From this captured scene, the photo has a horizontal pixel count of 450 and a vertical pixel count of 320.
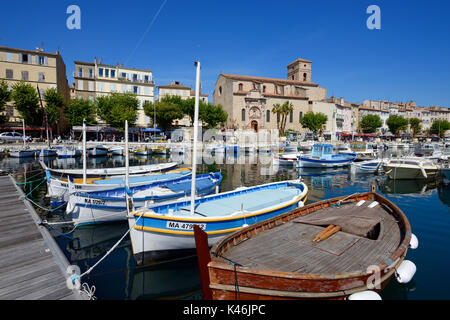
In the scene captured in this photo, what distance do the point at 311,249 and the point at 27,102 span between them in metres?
57.7

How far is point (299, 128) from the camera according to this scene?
8081 cm

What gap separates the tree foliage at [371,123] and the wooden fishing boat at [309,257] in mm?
93049

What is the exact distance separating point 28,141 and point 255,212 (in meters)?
54.9

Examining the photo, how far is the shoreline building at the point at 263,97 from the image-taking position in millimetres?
73125

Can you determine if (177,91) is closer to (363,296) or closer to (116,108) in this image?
(116,108)

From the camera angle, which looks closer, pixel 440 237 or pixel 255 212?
pixel 255 212

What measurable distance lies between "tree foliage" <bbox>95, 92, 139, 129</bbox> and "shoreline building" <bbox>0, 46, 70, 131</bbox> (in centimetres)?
956

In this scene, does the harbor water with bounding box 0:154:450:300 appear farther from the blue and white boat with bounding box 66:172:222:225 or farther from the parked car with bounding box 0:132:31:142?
the parked car with bounding box 0:132:31:142

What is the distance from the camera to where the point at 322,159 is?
3322 centimetres

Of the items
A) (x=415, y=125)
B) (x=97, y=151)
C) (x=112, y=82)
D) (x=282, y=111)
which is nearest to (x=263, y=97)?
(x=282, y=111)

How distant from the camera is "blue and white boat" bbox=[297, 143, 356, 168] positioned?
1298 inches
